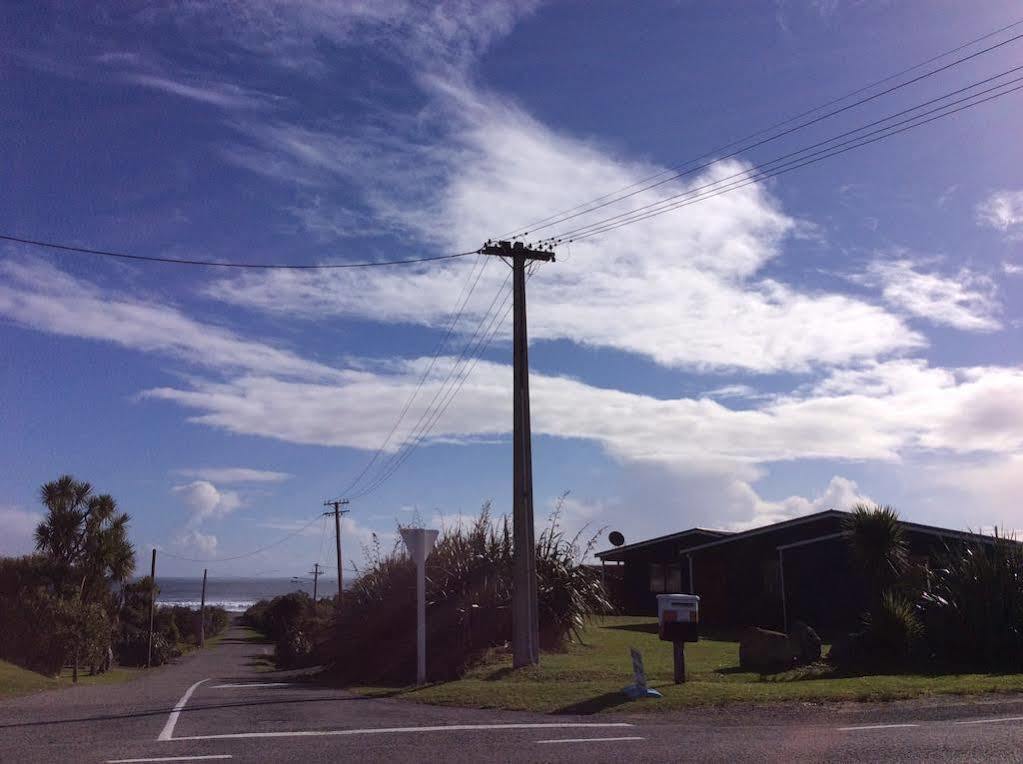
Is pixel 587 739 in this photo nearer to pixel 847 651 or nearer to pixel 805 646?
pixel 805 646

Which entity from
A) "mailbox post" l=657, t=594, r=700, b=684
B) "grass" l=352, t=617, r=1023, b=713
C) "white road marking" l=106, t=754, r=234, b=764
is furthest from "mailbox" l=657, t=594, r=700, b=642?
"white road marking" l=106, t=754, r=234, b=764

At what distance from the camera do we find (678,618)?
13.2 metres

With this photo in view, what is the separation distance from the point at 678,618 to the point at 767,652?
3233mm

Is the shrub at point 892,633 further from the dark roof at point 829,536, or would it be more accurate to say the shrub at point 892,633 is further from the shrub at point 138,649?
the shrub at point 138,649

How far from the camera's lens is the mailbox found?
13.2 metres

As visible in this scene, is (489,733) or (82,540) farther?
(82,540)

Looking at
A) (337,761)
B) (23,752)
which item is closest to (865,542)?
(337,761)

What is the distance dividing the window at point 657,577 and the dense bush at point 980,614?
18.7 m

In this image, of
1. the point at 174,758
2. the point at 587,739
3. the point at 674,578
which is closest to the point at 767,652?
the point at 587,739

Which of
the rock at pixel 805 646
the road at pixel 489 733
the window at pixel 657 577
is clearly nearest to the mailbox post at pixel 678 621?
the road at pixel 489 733

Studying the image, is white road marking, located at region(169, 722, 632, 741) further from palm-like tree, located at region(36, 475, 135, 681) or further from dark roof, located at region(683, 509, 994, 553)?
palm-like tree, located at region(36, 475, 135, 681)

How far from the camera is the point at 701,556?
32.9 meters

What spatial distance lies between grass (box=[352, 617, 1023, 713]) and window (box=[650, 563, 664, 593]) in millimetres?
17374

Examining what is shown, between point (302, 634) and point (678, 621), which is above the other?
point (678, 621)
